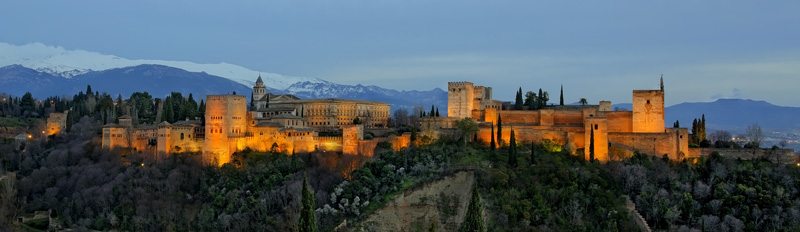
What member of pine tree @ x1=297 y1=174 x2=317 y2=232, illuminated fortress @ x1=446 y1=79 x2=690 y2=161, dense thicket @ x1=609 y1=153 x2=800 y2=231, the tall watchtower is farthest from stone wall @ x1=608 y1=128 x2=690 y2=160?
pine tree @ x1=297 y1=174 x2=317 y2=232

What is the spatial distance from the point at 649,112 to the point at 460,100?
13356 millimetres

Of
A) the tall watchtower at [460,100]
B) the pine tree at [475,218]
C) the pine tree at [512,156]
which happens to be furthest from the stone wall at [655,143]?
the pine tree at [475,218]

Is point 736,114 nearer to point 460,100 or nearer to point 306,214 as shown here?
point 460,100

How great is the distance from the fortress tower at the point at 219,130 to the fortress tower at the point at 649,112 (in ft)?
85.4

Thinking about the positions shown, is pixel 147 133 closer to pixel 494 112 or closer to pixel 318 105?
pixel 318 105

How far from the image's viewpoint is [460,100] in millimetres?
51812

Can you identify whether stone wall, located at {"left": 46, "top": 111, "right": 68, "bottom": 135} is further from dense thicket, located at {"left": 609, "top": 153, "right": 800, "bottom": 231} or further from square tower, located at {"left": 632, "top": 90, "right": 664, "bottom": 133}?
square tower, located at {"left": 632, "top": 90, "right": 664, "bottom": 133}

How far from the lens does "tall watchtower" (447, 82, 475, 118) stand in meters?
51.6

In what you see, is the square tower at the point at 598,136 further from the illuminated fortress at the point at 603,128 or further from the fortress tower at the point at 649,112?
the fortress tower at the point at 649,112

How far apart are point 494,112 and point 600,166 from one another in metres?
9.91

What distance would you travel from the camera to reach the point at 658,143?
140 ft

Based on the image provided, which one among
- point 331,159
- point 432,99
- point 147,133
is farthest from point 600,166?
point 432,99

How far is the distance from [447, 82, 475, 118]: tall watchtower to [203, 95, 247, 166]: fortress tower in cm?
1551

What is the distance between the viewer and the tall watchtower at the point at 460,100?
51594 millimetres
